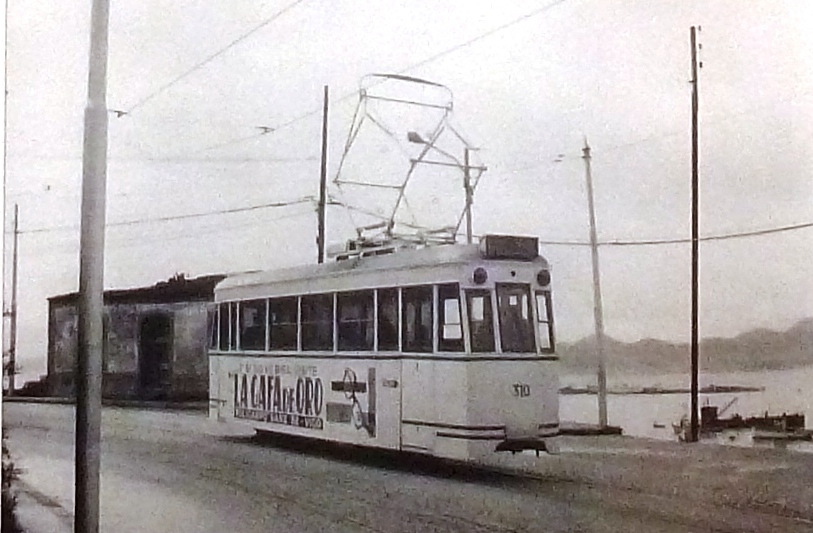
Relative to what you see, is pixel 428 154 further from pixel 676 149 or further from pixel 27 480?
pixel 27 480

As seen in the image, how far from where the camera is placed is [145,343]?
242 cm

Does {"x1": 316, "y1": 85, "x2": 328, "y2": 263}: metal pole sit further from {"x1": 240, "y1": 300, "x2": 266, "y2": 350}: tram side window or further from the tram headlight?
the tram headlight

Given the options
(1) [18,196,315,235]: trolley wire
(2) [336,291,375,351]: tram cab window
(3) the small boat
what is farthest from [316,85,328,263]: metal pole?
(3) the small boat

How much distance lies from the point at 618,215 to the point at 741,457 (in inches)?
23.4

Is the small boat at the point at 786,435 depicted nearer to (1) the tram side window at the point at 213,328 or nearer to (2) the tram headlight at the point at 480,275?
(2) the tram headlight at the point at 480,275

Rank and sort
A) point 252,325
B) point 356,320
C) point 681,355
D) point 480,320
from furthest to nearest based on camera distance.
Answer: point 252,325 < point 356,320 < point 480,320 < point 681,355

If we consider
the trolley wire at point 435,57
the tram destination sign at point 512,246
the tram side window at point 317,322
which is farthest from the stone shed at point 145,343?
the tram destination sign at point 512,246

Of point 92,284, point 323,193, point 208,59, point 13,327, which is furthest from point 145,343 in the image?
point 208,59

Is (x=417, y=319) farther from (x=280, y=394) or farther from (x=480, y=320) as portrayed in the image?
(x=280, y=394)

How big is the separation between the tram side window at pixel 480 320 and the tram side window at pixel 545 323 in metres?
0.11

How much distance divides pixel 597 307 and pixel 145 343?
1048 mm

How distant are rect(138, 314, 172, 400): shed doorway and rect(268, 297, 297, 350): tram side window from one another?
27 cm

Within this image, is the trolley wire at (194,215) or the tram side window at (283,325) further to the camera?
the tram side window at (283,325)

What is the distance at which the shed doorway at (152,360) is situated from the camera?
2406mm
